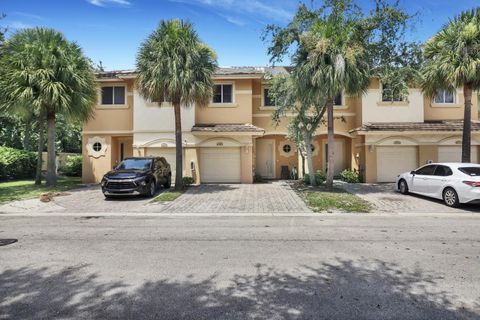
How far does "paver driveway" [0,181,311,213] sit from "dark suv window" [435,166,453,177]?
Answer: 532 cm

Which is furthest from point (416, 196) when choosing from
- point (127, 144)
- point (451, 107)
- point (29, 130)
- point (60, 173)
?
point (29, 130)

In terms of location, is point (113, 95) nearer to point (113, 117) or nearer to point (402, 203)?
point (113, 117)

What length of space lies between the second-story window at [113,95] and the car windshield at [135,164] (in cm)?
708

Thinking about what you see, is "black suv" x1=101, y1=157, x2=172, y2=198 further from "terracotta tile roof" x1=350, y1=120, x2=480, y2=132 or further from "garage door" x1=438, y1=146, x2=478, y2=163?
"garage door" x1=438, y1=146, x2=478, y2=163

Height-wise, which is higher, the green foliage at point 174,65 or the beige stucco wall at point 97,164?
the green foliage at point 174,65

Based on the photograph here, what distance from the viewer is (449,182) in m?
11.7

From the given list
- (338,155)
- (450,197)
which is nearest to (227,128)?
(338,155)

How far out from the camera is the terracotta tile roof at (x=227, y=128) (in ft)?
61.9

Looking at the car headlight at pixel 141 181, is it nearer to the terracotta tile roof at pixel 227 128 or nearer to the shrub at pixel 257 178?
the terracotta tile roof at pixel 227 128

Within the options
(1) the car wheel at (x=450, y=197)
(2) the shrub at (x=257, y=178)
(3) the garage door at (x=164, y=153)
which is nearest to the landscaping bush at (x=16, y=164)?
(3) the garage door at (x=164, y=153)

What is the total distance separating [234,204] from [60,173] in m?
21.9

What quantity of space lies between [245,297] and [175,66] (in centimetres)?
1200

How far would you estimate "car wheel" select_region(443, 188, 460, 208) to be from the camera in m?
→ 11.4

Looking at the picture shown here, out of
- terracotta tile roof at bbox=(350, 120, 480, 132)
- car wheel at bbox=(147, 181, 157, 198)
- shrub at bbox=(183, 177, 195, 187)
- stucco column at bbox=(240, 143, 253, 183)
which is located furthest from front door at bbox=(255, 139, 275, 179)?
car wheel at bbox=(147, 181, 157, 198)
